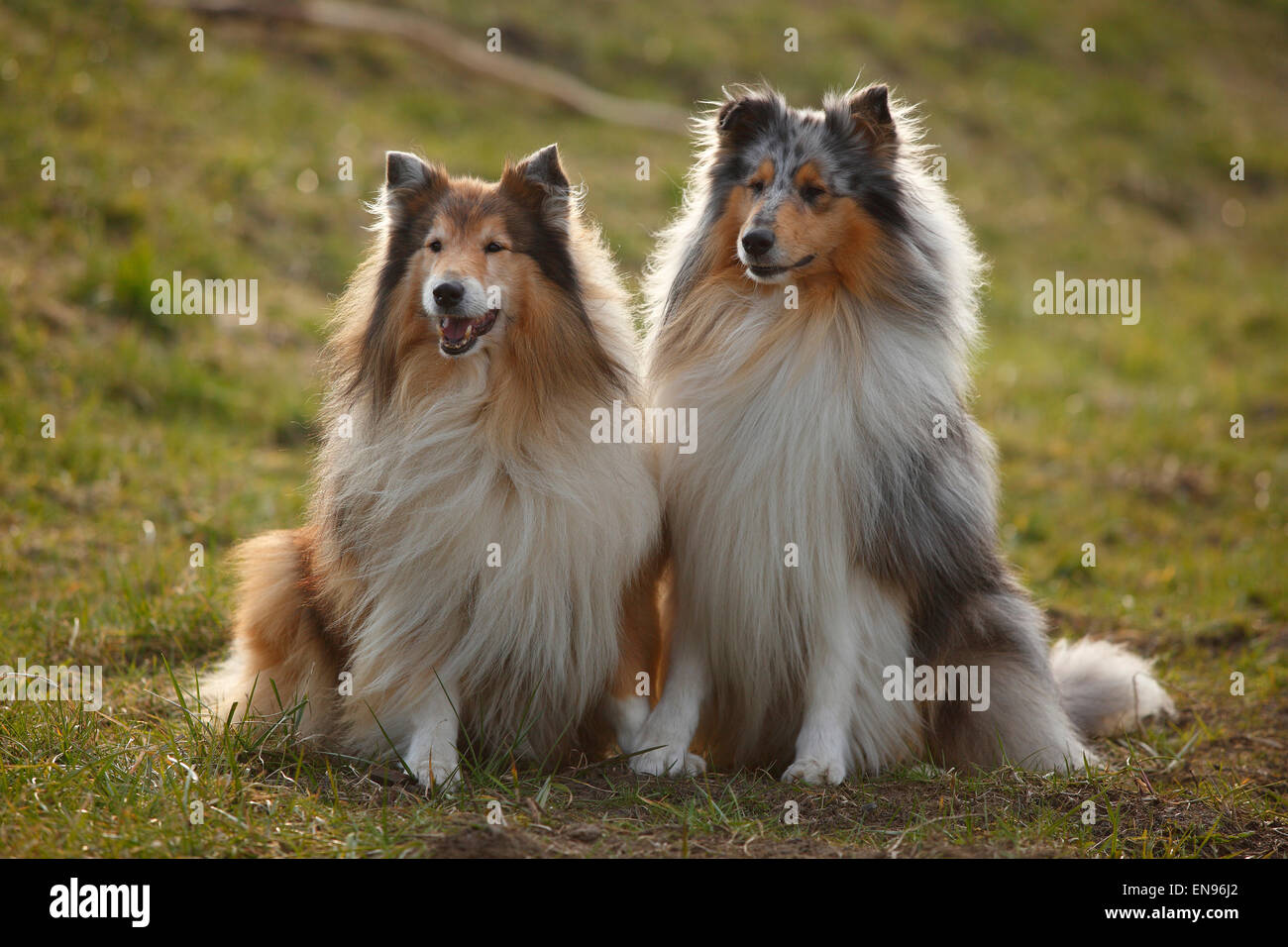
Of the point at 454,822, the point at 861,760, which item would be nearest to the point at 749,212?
the point at 861,760

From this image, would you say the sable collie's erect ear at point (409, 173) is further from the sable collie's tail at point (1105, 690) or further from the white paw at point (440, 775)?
the sable collie's tail at point (1105, 690)

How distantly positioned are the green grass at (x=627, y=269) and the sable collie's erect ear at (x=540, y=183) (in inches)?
46.2

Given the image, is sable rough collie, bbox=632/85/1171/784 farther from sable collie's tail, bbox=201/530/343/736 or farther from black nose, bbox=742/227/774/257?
sable collie's tail, bbox=201/530/343/736

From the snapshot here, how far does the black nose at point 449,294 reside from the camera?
3.86 meters

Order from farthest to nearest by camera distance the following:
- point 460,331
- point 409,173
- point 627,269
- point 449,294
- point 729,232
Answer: point 627,269, point 729,232, point 409,173, point 460,331, point 449,294

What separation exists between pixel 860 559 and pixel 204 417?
4.88 meters

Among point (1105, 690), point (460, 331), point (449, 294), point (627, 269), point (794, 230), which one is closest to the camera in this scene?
point (449, 294)

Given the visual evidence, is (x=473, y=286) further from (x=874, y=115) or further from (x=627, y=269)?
(x=627, y=269)

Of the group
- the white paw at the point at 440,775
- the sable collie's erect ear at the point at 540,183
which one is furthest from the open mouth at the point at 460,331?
the white paw at the point at 440,775

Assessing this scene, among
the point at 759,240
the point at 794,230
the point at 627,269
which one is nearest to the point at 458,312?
the point at 759,240

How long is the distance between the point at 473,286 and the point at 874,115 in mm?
1574

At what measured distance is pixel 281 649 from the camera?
433cm
